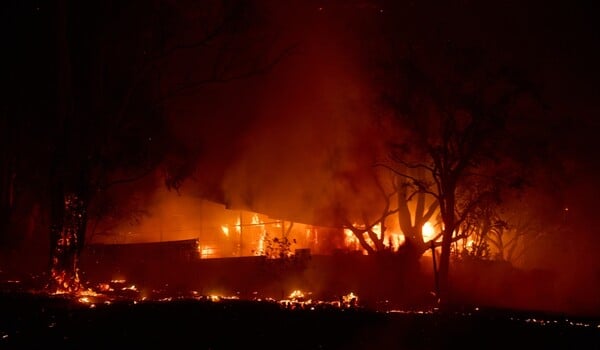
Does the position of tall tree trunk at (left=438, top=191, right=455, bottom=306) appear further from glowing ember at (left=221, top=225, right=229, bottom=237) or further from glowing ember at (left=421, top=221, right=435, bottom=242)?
glowing ember at (left=221, top=225, right=229, bottom=237)

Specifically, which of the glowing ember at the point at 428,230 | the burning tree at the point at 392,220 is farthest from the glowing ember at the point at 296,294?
the glowing ember at the point at 428,230

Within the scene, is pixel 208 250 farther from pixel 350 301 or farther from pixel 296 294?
pixel 350 301

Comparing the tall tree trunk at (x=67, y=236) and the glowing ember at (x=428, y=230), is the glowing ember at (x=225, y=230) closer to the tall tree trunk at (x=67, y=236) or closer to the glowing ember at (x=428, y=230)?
the glowing ember at (x=428, y=230)

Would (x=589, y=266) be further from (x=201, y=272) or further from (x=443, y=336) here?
(x=443, y=336)

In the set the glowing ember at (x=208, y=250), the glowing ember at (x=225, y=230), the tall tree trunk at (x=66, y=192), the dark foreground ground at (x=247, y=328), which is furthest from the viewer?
the glowing ember at (x=225, y=230)

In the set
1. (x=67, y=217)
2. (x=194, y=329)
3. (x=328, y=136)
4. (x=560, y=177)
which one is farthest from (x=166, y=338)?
(x=560, y=177)

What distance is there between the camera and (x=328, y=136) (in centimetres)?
2252

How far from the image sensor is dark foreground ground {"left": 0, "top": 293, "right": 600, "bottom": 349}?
722 cm

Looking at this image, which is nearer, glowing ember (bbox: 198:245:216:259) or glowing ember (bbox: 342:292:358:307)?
glowing ember (bbox: 342:292:358:307)

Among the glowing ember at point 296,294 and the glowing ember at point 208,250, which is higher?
the glowing ember at point 208,250

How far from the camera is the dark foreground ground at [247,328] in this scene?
7223 millimetres

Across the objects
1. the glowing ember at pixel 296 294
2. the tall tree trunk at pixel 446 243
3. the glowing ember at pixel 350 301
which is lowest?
the glowing ember at pixel 296 294

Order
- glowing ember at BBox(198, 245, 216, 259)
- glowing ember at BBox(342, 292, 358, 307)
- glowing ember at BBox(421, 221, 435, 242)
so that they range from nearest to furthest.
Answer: glowing ember at BBox(342, 292, 358, 307) < glowing ember at BBox(421, 221, 435, 242) < glowing ember at BBox(198, 245, 216, 259)

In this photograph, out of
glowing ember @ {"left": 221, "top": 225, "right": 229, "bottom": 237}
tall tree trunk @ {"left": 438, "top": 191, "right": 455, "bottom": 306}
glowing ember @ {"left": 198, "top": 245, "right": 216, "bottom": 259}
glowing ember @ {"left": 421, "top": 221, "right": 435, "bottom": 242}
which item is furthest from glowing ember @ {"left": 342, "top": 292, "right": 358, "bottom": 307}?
A: glowing ember @ {"left": 221, "top": 225, "right": 229, "bottom": 237}
